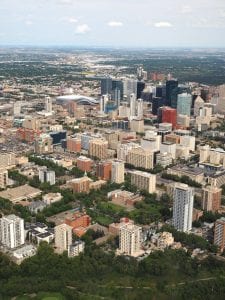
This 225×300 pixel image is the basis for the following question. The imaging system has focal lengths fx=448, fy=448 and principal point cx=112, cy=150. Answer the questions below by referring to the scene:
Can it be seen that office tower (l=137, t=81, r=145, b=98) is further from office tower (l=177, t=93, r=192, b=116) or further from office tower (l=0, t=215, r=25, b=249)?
office tower (l=0, t=215, r=25, b=249)

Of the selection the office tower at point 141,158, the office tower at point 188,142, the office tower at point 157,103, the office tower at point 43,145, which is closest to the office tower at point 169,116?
the office tower at point 157,103

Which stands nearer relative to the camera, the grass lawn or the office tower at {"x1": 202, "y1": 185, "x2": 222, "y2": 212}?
the grass lawn

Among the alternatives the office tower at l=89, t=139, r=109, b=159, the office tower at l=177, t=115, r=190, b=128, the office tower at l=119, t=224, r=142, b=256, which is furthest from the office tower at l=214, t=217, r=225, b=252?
the office tower at l=177, t=115, r=190, b=128

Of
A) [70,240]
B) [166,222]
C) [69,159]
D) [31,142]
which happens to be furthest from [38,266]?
[31,142]

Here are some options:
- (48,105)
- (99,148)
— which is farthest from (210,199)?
(48,105)

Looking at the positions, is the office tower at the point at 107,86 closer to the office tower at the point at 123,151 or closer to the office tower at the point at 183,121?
the office tower at the point at 183,121
